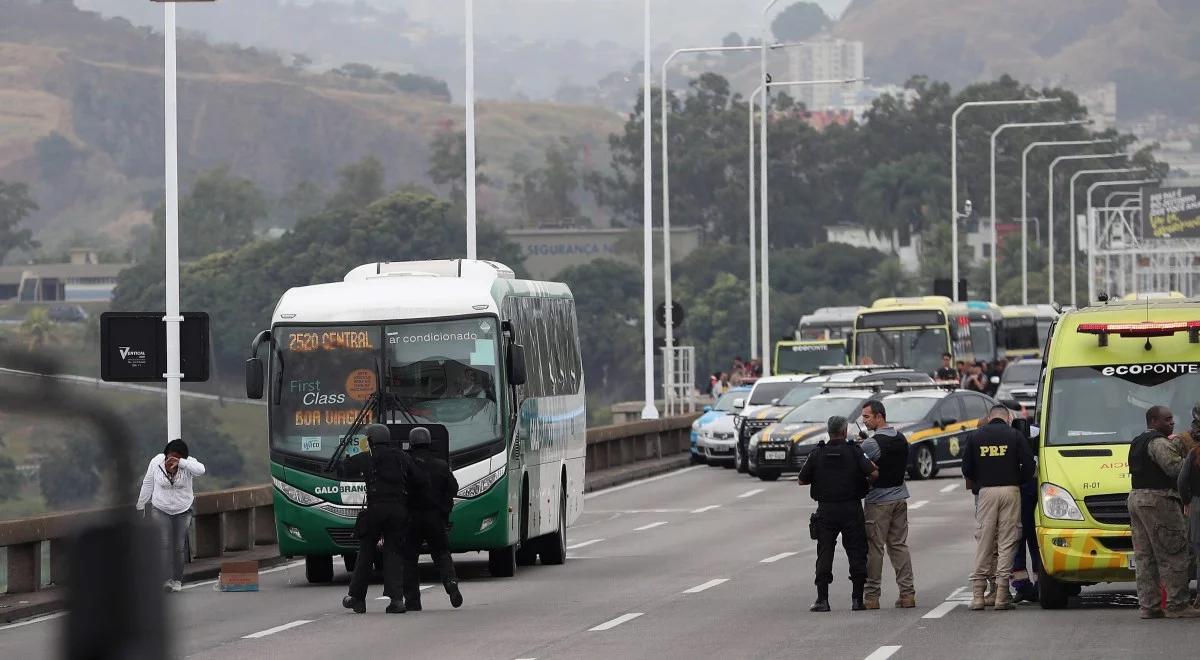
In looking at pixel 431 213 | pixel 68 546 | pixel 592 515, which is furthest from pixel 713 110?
pixel 68 546

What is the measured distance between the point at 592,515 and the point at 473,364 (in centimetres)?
1201

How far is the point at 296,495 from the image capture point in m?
20.8

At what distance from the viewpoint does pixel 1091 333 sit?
17031 mm

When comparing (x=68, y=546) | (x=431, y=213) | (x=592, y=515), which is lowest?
(x=592, y=515)

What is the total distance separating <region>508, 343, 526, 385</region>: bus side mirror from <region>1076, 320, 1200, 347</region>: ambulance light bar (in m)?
5.90

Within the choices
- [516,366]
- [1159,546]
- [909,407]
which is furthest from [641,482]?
[1159,546]

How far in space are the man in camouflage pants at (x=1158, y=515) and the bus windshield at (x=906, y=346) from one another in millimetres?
39231

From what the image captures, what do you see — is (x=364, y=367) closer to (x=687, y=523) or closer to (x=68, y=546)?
(x=687, y=523)

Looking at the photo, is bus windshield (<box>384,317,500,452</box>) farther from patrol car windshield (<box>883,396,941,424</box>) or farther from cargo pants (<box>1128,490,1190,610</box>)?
patrol car windshield (<box>883,396,941,424</box>)

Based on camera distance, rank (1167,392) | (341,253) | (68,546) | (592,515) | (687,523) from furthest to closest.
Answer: (341,253) → (592,515) → (687,523) → (1167,392) → (68,546)

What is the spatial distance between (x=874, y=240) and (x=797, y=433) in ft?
474

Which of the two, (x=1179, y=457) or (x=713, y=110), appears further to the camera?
(x=713, y=110)

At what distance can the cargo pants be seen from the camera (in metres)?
15.1

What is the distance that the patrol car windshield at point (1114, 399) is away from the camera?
→ 54.5 ft
